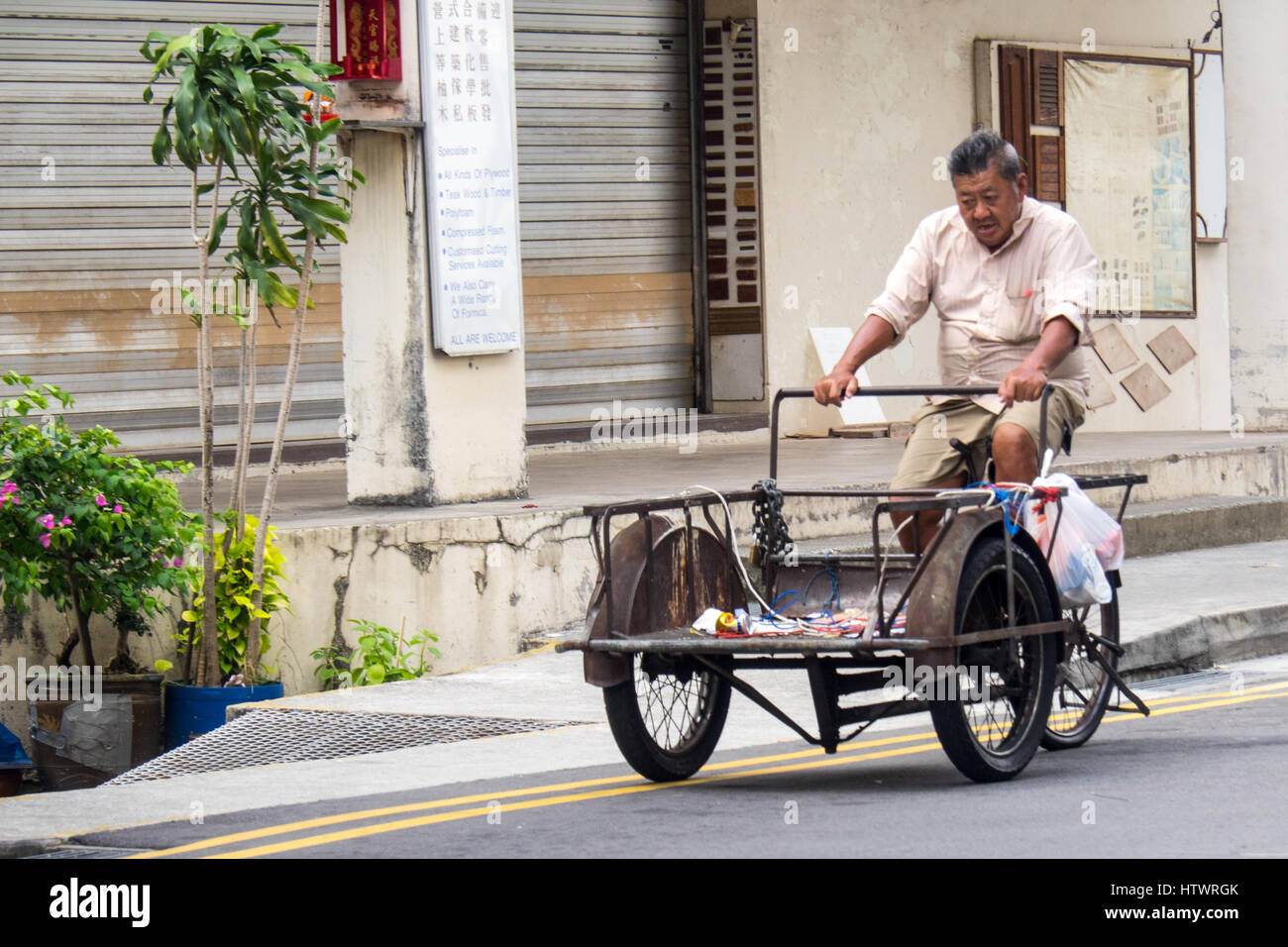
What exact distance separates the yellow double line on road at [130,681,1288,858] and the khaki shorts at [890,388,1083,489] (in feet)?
3.24

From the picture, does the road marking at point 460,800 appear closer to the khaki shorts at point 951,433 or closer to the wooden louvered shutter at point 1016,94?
the khaki shorts at point 951,433

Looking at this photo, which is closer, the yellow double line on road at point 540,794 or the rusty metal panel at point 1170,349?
the yellow double line on road at point 540,794

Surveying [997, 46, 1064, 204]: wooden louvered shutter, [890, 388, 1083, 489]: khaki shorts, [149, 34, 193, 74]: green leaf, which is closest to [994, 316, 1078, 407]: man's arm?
[890, 388, 1083, 489]: khaki shorts

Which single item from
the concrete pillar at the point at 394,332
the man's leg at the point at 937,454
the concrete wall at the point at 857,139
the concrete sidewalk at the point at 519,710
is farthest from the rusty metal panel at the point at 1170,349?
the man's leg at the point at 937,454

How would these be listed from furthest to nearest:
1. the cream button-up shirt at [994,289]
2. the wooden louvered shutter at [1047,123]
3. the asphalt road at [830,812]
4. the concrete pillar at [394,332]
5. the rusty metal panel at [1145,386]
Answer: the rusty metal panel at [1145,386] < the wooden louvered shutter at [1047,123] < the concrete pillar at [394,332] < the cream button-up shirt at [994,289] < the asphalt road at [830,812]

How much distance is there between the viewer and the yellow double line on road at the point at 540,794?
567cm

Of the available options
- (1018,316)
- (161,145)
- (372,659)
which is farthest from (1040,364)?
(161,145)

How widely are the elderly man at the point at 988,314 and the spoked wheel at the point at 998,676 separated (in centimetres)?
47

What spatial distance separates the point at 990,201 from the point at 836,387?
0.82m

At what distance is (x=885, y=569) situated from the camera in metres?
6.68

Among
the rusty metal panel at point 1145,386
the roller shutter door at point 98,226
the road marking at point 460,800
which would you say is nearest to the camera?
the road marking at point 460,800

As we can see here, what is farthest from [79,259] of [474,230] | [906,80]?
[906,80]

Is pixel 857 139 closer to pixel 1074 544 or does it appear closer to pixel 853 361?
pixel 853 361

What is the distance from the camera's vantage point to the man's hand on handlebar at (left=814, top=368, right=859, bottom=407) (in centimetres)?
653
